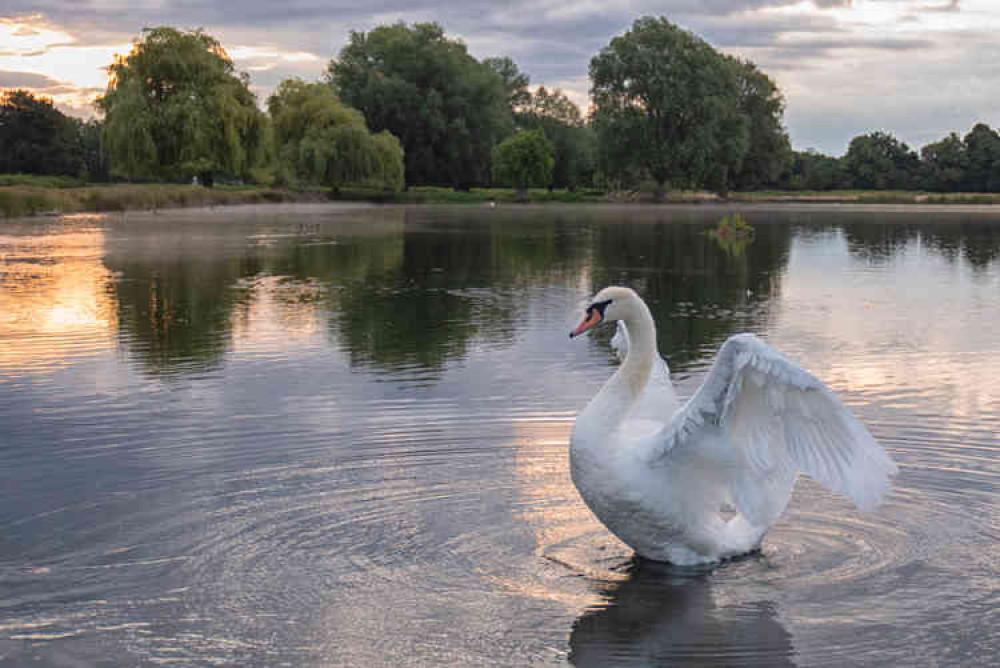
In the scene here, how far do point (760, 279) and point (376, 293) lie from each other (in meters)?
9.63

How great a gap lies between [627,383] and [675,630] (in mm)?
1551

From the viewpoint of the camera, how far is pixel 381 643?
5816 millimetres

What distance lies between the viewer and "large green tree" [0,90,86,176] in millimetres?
116938

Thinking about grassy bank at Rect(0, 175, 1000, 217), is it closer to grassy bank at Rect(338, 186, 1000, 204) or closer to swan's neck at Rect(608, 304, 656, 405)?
grassy bank at Rect(338, 186, 1000, 204)

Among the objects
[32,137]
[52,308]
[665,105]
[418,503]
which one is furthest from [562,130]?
[418,503]

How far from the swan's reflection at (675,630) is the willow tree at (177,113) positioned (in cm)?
6205

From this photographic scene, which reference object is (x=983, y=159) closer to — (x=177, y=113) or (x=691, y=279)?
(x=177, y=113)

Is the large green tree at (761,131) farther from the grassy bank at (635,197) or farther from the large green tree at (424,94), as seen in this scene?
the large green tree at (424,94)

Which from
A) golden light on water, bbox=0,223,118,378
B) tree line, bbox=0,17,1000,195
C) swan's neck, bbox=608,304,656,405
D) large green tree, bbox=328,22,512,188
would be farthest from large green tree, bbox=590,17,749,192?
swan's neck, bbox=608,304,656,405

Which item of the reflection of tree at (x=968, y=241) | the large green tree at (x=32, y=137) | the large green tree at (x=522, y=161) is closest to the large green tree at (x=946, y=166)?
the large green tree at (x=522, y=161)

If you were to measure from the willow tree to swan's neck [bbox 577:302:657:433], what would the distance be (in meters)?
61.3

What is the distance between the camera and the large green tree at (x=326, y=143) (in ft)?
261

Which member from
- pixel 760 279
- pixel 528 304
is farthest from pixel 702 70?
pixel 528 304

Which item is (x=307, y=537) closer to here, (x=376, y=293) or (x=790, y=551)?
(x=790, y=551)
